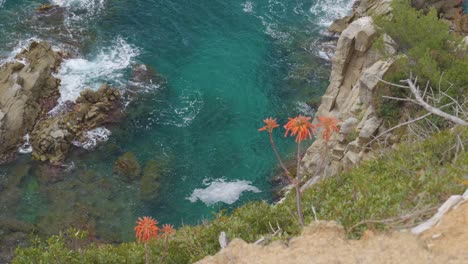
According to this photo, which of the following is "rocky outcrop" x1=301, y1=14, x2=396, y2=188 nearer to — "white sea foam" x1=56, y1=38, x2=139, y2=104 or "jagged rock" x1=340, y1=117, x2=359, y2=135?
"jagged rock" x1=340, y1=117, x2=359, y2=135

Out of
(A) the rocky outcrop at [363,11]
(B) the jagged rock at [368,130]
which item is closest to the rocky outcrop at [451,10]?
(A) the rocky outcrop at [363,11]

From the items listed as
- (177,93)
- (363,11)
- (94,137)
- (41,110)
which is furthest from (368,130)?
(41,110)

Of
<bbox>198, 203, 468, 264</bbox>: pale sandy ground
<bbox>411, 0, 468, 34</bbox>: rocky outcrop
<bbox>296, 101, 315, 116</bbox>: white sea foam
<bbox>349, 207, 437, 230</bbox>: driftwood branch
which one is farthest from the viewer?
<bbox>411, 0, 468, 34</bbox>: rocky outcrop

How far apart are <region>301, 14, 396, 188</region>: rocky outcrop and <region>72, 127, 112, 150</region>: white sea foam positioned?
14.4 metres

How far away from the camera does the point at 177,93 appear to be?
1715 inches

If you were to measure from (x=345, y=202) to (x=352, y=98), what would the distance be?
17.5 meters

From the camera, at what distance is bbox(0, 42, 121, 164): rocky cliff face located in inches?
1502

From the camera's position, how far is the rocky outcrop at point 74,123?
37.9 metres

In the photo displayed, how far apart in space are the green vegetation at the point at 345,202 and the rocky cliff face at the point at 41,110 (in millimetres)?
20074

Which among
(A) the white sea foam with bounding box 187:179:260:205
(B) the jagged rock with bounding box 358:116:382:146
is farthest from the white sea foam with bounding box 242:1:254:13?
(B) the jagged rock with bounding box 358:116:382:146

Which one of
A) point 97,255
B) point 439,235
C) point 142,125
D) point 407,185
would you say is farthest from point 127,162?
point 439,235

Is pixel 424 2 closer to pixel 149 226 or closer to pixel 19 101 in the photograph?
pixel 19 101

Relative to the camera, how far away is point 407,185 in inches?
629

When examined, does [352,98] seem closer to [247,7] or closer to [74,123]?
[74,123]
